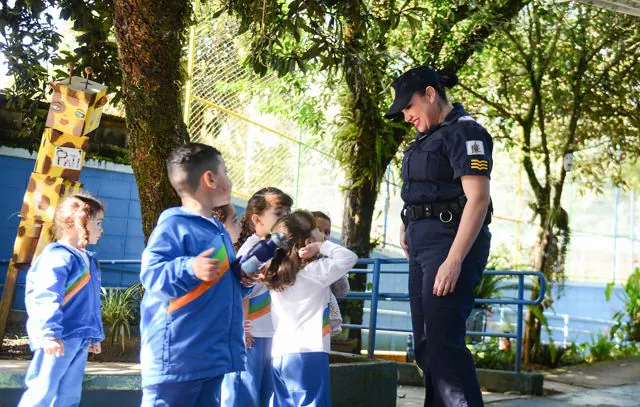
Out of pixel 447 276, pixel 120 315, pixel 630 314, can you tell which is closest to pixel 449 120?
pixel 447 276

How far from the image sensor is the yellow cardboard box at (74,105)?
696cm

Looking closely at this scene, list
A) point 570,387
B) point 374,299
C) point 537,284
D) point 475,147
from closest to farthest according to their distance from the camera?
point 475,147
point 374,299
point 570,387
point 537,284

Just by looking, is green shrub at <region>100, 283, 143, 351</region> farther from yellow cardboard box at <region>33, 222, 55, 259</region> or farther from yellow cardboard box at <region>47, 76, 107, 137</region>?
yellow cardboard box at <region>47, 76, 107, 137</region>

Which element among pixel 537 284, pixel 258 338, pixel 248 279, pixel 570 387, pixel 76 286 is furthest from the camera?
pixel 537 284

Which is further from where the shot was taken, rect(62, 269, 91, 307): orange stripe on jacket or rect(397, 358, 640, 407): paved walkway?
rect(397, 358, 640, 407): paved walkway

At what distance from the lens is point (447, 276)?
12.3 feet

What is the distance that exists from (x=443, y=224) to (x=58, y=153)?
4157mm

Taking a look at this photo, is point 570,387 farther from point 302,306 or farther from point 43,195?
point 43,195

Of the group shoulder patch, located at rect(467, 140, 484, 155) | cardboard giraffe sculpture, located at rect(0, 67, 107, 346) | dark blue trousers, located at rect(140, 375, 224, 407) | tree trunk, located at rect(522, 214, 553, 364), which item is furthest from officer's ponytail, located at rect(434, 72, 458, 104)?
tree trunk, located at rect(522, 214, 553, 364)

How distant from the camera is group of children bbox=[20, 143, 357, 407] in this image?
131 inches

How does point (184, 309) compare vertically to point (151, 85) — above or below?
below

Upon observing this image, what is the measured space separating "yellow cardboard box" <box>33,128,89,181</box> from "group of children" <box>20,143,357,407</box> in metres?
2.46

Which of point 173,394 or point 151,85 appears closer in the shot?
point 173,394

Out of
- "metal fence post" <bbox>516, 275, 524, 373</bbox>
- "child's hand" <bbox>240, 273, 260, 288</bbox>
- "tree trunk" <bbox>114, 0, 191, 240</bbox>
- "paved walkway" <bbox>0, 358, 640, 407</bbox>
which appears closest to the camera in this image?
"child's hand" <bbox>240, 273, 260, 288</bbox>
